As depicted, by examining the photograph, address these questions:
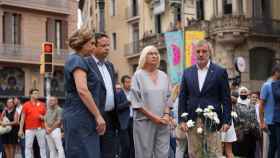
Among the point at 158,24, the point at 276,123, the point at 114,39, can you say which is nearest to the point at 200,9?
the point at 158,24

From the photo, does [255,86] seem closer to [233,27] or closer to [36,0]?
[233,27]

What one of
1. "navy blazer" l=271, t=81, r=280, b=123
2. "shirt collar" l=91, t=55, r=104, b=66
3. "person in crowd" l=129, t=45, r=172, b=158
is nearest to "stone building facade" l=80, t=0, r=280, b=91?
"navy blazer" l=271, t=81, r=280, b=123

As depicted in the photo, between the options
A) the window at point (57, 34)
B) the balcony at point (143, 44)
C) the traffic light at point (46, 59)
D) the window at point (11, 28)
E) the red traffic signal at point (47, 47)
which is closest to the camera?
the traffic light at point (46, 59)

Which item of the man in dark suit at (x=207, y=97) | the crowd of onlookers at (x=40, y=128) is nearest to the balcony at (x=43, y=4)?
the crowd of onlookers at (x=40, y=128)

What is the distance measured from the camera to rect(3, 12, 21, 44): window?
39.6 metres

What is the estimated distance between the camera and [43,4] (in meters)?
41.8

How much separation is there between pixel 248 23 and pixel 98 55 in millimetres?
30521

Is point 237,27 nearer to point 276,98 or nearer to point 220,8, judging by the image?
point 220,8

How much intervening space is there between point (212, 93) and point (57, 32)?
1418 inches

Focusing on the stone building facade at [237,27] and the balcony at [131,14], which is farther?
the balcony at [131,14]

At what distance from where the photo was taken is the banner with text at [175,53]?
72.3ft

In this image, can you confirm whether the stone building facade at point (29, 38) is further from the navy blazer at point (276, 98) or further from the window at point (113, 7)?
the navy blazer at point (276, 98)

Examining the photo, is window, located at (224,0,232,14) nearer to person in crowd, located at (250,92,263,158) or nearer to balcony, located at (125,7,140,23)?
balcony, located at (125,7,140,23)

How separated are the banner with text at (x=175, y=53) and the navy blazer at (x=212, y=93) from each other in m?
13.9
